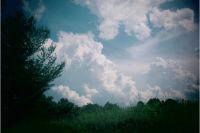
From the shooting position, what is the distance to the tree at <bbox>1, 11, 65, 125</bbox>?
36.3 feet

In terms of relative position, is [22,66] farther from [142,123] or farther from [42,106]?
[142,123]

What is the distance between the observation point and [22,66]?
11.5 meters

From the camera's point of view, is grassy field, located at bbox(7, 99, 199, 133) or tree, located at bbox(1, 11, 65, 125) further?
tree, located at bbox(1, 11, 65, 125)

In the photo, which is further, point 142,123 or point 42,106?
point 42,106

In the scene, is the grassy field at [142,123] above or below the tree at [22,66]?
below

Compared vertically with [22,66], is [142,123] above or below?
below

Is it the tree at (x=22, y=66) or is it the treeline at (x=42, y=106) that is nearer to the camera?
the treeline at (x=42, y=106)

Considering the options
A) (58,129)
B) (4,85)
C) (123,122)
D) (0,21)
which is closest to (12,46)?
(0,21)

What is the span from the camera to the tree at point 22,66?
11.1 metres

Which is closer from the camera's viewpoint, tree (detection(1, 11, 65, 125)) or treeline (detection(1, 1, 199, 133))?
treeline (detection(1, 1, 199, 133))

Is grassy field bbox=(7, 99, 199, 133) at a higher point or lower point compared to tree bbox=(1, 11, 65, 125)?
lower

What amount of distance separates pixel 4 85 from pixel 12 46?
1938 millimetres

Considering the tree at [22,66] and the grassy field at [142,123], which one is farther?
the tree at [22,66]

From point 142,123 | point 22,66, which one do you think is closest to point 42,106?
point 22,66
